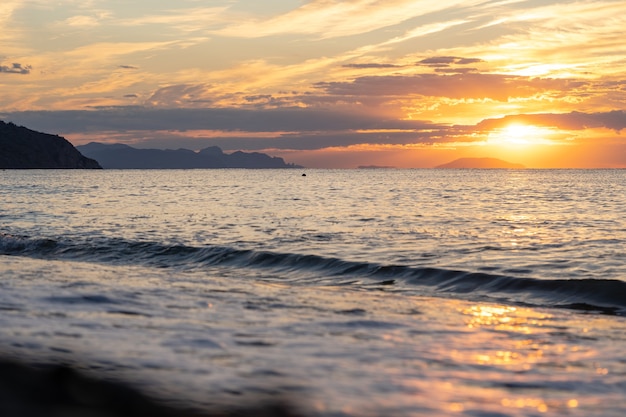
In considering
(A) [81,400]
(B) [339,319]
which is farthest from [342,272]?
(A) [81,400]

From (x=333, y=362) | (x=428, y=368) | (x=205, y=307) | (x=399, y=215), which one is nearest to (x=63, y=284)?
(x=205, y=307)

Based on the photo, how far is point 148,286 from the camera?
1602cm

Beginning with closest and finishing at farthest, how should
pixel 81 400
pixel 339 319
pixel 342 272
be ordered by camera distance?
pixel 81 400 → pixel 339 319 → pixel 342 272

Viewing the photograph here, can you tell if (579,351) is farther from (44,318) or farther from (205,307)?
(44,318)

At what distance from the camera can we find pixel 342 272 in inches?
811

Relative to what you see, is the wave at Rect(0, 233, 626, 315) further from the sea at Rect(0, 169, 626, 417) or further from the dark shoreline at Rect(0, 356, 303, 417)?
the dark shoreline at Rect(0, 356, 303, 417)

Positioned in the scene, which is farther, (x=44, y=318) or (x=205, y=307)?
(x=205, y=307)

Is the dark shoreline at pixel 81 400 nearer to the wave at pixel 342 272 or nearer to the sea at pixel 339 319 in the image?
the sea at pixel 339 319

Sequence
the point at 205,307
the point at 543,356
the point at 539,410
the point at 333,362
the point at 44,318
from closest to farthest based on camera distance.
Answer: the point at 539,410, the point at 333,362, the point at 543,356, the point at 44,318, the point at 205,307

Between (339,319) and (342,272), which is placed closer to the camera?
(339,319)

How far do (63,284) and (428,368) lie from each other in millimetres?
10112

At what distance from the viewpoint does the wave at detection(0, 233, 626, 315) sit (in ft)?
54.3

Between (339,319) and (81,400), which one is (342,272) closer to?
(339,319)

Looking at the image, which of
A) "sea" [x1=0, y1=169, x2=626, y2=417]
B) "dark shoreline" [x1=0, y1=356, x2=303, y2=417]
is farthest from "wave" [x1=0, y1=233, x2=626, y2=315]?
"dark shoreline" [x1=0, y1=356, x2=303, y2=417]
